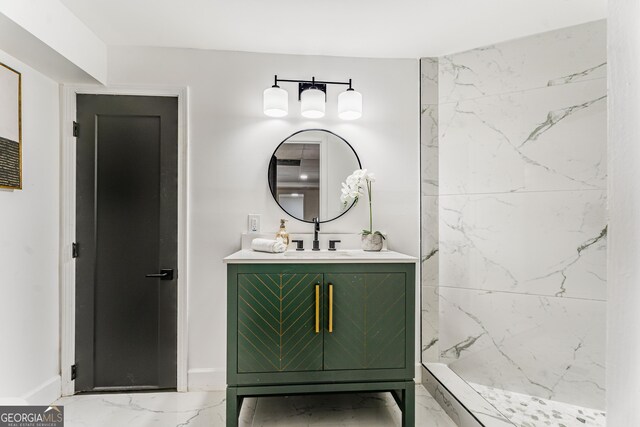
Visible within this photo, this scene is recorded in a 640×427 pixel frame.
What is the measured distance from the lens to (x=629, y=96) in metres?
0.53

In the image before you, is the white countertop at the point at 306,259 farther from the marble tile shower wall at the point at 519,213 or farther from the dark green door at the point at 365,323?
the marble tile shower wall at the point at 519,213

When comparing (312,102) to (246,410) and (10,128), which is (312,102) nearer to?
(10,128)

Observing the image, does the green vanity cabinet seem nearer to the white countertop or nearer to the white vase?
the white countertop

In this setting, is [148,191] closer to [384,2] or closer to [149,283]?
[149,283]

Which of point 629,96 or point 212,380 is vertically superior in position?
point 629,96

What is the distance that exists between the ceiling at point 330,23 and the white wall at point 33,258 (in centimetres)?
57

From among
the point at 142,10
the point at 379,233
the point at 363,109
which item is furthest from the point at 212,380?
the point at 142,10

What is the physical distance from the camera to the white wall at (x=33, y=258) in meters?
1.77

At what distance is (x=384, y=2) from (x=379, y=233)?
51.5 inches

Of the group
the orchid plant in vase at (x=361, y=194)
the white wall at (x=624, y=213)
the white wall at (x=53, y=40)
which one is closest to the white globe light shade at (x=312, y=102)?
the orchid plant in vase at (x=361, y=194)

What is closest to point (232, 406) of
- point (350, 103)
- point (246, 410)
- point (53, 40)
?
point (246, 410)

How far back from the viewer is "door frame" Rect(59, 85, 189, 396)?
2.17 meters

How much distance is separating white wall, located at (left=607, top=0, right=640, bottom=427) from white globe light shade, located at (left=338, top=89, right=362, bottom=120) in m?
1.74
